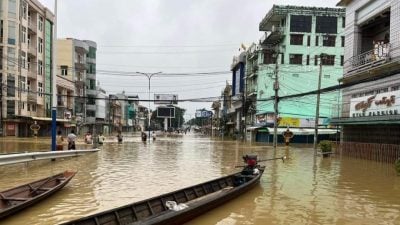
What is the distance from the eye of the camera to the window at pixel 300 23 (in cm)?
6400

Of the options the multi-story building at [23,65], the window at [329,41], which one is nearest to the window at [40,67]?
the multi-story building at [23,65]

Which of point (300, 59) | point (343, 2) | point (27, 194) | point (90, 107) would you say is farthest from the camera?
point (90, 107)

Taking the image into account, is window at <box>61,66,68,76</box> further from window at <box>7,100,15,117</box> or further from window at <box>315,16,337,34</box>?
window at <box>315,16,337,34</box>

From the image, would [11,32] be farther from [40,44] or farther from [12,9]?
[40,44]

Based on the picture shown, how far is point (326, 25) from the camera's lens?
6481 cm

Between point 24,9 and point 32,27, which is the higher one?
point 24,9

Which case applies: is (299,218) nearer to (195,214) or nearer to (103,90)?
(195,214)

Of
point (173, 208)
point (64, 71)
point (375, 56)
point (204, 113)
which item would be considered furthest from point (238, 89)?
point (173, 208)

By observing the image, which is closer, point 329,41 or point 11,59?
point 11,59

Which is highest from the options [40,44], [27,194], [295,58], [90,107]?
[40,44]

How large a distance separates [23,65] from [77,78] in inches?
1129

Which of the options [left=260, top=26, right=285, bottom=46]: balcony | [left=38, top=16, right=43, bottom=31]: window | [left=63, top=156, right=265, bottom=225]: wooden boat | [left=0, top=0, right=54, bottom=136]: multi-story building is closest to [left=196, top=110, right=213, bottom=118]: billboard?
[left=260, top=26, right=285, bottom=46]: balcony

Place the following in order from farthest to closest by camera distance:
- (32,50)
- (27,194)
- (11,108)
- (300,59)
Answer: (300,59) → (32,50) → (11,108) → (27,194)

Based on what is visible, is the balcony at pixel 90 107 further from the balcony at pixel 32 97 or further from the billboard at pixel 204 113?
the billboard at pixel 204 113
